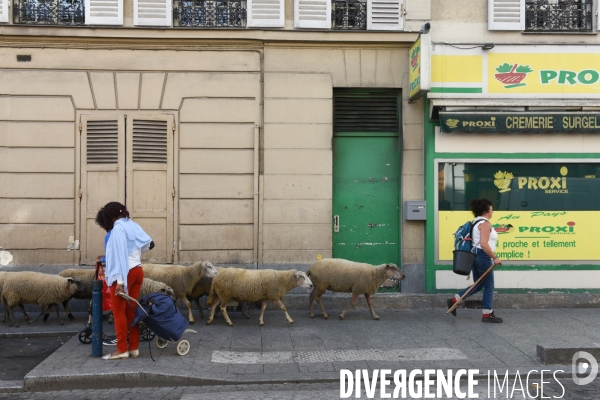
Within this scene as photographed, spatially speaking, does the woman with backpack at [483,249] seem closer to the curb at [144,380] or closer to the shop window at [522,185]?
the shop window at [522,185]

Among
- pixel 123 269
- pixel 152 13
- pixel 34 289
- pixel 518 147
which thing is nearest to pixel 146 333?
pixel 123 269

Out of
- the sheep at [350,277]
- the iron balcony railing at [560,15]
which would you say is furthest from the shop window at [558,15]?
the sheep at [350,277]

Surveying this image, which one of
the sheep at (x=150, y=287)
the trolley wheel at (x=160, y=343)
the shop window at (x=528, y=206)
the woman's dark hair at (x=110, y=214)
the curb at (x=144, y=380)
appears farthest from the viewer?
the shop window at (x=528, y=206)

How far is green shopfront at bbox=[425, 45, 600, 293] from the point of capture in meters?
11.9

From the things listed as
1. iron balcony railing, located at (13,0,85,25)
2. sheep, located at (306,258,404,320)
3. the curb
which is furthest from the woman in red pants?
iron balcony railing, located at (13,0,85,25)

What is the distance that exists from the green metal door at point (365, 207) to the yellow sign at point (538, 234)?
930 mm

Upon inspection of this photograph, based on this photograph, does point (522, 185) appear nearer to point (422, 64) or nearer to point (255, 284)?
point (422, 64)

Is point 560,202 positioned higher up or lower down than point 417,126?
lower down

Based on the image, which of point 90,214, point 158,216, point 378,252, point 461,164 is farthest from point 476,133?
point 90,214

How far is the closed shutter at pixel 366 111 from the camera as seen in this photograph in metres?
12.3

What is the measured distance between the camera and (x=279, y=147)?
1195 centimetres

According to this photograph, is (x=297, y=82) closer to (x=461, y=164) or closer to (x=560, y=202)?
(x=461, y=164)

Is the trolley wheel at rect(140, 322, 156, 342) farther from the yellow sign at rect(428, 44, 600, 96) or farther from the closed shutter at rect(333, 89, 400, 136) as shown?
the yellow sign at rect(428, 44, 600, 96)

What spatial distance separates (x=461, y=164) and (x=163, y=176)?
17.2 feet
